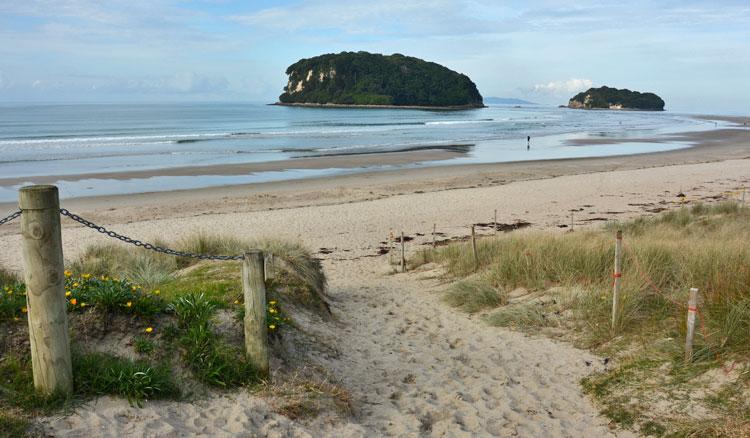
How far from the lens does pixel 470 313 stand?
8.75 m

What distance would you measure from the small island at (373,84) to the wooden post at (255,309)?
142750 mm

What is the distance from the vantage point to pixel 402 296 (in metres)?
9.84

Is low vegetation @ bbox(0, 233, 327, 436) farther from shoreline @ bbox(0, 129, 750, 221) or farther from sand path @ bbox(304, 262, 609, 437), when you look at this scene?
shoreline @ bbox(0, 129, 750, 221)

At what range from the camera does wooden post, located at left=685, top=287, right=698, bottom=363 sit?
5.68 m

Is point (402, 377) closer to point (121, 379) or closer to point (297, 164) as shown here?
point (121, 379)

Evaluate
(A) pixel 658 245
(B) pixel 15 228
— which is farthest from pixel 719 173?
(B) pixel 15 228

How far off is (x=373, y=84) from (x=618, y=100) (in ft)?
239

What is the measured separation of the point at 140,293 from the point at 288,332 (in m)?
1.52

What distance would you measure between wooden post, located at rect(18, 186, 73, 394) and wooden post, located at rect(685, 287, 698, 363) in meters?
5.26

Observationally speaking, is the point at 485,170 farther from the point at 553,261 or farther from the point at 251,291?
the point at 251,291

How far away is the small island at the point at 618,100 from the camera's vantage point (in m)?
175

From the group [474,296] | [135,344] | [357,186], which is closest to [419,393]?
[135,344]

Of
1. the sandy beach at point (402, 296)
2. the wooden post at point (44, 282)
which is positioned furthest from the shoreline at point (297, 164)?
the wooden post at point (44, 282)

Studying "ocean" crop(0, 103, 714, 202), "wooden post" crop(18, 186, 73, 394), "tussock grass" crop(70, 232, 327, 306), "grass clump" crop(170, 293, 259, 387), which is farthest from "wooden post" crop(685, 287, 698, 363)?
"ocean" crop(0, 103, 714, 202)
